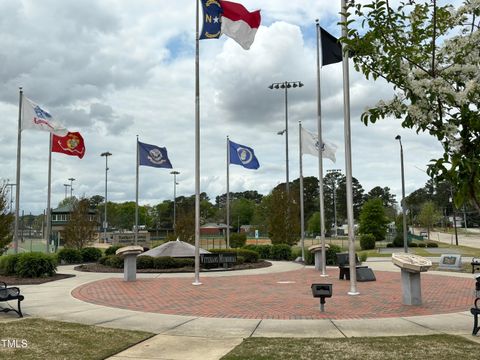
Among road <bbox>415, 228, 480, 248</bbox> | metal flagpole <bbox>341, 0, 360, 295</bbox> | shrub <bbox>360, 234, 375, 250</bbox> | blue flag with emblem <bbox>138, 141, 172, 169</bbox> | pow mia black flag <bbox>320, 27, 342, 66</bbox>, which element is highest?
pow mia black flag <bbox>320, 27, 342, 66</bbox>

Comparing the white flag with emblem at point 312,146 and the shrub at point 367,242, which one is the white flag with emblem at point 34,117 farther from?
the shrub at point 367,242

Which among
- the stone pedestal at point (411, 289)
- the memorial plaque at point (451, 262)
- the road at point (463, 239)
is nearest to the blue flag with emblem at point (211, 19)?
the stone pedestal at point (411, 289)

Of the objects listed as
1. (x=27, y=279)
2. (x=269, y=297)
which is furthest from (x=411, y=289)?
(x=27, y=279)

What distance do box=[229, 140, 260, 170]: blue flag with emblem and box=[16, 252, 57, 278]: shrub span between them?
11727 mm

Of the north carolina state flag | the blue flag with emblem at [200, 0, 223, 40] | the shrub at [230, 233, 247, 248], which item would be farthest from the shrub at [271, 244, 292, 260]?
the blue flag with emblem at [200, 0, 223, 40]

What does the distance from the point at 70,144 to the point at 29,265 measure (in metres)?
6.45

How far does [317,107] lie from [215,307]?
9.16 meters

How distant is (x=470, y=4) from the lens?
457 cm

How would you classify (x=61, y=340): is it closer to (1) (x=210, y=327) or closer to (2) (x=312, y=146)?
(1) (x=210, y=327)

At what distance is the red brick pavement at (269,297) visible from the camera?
1041 cm

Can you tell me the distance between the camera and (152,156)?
25094 mm

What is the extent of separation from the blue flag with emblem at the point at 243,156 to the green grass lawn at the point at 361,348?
19.0 metres

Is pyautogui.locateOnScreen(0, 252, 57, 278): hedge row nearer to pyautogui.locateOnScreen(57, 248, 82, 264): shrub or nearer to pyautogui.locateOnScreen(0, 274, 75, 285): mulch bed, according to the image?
pyautogui.locateOnScreen(0, 274, 75, 285): mulch bed

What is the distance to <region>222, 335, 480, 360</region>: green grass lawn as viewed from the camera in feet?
21.4
